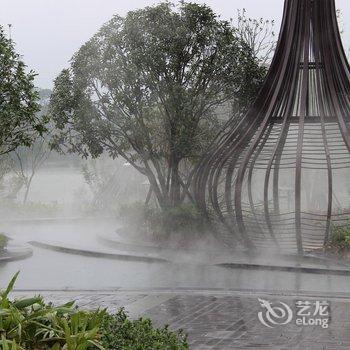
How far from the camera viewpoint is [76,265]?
1659cm

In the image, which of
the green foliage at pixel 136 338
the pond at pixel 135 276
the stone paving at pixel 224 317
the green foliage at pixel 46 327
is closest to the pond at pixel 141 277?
the pond at pixel 135 276

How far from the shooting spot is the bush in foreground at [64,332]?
5062 mm

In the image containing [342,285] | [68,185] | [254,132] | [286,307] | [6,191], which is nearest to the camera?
[286,307]

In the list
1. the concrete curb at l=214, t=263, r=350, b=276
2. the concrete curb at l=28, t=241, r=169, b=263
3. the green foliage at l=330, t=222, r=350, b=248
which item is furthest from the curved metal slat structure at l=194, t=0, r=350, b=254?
the concrete curb at l=28, t=241, r=169, b=263

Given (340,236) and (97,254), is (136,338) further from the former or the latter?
(97,254)

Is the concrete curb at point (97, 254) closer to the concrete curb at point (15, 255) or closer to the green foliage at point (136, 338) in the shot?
the concrete curb at point (15, 255)

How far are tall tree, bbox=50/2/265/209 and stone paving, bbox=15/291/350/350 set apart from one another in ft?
23.6

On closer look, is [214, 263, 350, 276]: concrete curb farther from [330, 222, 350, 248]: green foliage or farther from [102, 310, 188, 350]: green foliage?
[102, 310, 188, 350]: green foliage

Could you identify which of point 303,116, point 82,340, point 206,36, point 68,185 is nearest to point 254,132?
point 303,116

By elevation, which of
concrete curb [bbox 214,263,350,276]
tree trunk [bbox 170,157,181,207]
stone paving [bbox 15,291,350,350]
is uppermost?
tree trunk [bbox 170,157,181,207]

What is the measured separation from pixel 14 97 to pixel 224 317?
6.79 meters

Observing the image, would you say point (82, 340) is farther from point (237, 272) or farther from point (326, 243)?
point (326, 243)

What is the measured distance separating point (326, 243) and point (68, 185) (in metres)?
41.8

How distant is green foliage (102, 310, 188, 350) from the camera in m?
5.43
